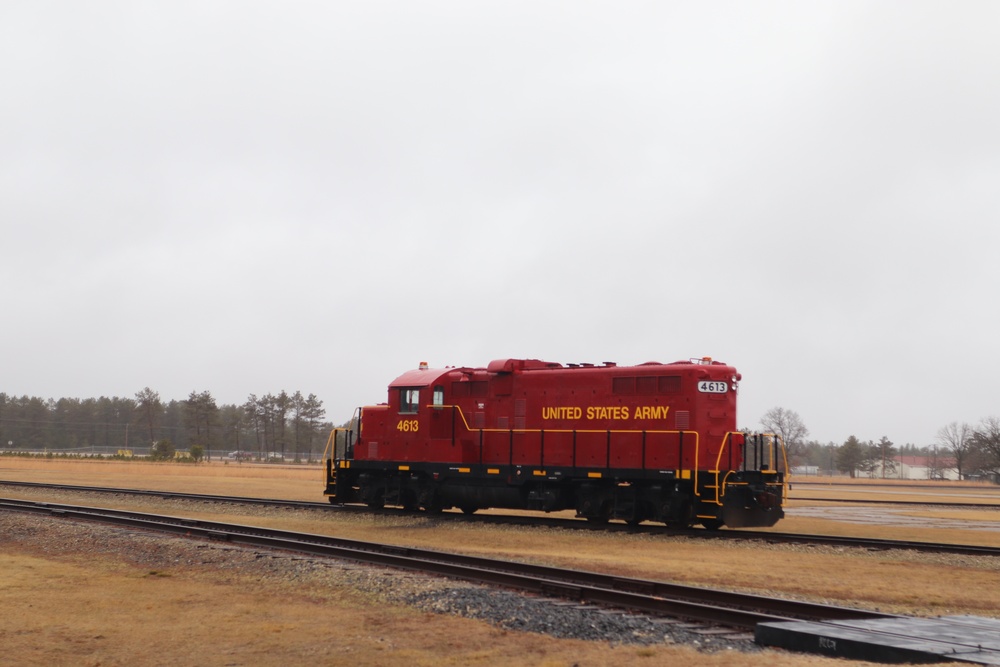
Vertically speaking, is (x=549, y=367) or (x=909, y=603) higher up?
(x=549, y=367)

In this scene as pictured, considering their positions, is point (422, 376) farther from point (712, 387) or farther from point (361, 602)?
point (361, 602)

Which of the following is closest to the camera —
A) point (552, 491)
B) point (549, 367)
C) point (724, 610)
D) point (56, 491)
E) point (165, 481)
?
point (724, 610)

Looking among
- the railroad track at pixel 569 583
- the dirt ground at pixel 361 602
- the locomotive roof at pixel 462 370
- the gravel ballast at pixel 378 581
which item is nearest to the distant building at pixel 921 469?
the locomotive roof at pixel 462 370

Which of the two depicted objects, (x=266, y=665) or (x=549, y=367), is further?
(x=549, y=367)

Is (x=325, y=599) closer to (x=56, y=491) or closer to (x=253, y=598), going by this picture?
(x=253, y=598)

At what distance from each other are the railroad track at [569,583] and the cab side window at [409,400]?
788 cm

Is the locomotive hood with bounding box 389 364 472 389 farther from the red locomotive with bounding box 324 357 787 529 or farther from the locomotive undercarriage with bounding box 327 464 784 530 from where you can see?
the locomotive undercarriage with bounding box 327 464 784 530

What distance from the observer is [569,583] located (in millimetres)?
12422

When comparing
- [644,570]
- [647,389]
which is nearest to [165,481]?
[647,389]

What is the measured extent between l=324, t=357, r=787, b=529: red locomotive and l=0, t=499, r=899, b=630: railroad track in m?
7.58

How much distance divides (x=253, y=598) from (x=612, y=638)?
16.7 ft

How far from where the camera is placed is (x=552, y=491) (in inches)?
934

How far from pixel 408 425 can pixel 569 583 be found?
14.5m

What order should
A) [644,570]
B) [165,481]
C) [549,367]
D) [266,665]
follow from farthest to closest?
[165,481] < [549,367] < [644,570] < [266,665]
